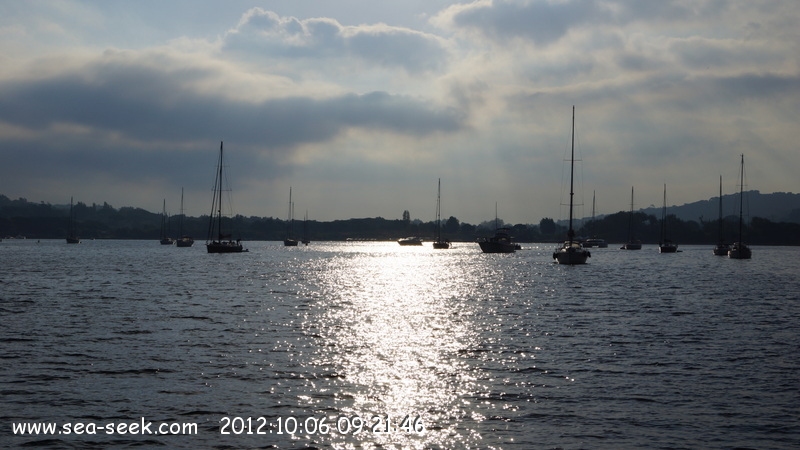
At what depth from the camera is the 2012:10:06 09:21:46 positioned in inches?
762

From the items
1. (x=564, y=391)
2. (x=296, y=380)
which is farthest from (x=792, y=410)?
(x=296, y=380)

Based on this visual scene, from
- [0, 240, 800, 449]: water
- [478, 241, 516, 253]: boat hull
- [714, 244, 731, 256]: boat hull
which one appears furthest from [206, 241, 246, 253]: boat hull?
[714, 244, 731, 256]: boat hull

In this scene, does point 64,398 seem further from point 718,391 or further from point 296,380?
point 718,391

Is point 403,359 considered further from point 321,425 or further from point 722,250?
point 722,250

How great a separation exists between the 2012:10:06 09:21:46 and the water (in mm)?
84

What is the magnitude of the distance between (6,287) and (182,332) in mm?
39842

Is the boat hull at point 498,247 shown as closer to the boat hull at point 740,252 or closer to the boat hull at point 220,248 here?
the boat hull at point 740,252

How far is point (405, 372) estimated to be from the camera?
27.5 metres

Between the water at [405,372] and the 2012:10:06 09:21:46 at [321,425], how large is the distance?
8 cm

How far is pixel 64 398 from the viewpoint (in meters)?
22.7

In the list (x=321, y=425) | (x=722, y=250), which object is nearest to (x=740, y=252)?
(x=722, y=250)

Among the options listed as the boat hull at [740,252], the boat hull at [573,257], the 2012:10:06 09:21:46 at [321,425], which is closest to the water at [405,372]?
the 2012:10:06 09:21:46 at [321,425]

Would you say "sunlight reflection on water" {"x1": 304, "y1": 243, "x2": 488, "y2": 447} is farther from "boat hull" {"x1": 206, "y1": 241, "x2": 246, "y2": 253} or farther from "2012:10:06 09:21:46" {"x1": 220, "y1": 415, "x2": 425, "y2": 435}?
"boat hull" {"x1": 206, "y1": 241, "x2": 246, "y2": 253}

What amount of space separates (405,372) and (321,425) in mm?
7962
